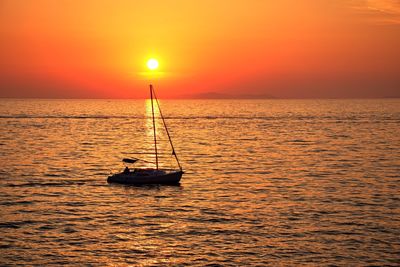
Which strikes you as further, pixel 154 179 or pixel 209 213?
pixel 154 179

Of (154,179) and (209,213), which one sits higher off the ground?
(154,179)

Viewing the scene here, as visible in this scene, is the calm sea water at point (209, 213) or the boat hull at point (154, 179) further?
the boat hull at point (154, 179)

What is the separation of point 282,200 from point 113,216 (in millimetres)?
19470

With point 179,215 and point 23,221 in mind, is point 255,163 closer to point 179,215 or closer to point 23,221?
point 179,215

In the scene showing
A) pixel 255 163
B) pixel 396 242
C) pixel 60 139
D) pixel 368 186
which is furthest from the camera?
pixel 60 139

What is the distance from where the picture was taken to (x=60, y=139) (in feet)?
465

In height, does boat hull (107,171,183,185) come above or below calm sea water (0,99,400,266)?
above

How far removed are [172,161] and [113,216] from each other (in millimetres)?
49463

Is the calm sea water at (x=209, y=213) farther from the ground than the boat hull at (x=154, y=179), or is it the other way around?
the boat hull at (x=154, y=179)

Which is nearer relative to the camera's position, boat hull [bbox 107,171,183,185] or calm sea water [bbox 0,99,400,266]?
calm sea water [bbox 0,99,400,266]

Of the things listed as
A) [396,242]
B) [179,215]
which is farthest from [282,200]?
[396,242]

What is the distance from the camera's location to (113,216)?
5028 cm

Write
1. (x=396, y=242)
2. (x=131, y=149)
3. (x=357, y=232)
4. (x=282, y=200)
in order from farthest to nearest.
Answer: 1. (x=131, y=149)
2. (x=282, y=200)
3. (x=357, y=232)
4. (x=396, y=242)

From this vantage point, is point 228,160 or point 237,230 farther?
point 228,160
